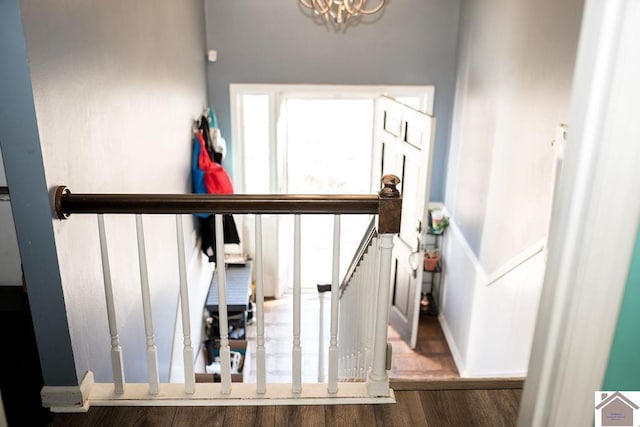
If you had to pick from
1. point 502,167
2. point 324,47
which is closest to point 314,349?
point 502,167

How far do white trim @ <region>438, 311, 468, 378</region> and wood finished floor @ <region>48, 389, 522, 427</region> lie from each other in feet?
8.52

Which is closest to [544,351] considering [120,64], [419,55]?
[120,64]

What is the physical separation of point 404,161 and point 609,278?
3590 millimetres

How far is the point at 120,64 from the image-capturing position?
2.57 m

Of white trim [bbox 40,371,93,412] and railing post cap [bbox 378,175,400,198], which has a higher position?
railing post cap [bbox 378,175,400,198]

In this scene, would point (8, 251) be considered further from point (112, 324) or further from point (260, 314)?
point (260, 314)

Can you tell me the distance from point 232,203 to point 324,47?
3610 millimetres

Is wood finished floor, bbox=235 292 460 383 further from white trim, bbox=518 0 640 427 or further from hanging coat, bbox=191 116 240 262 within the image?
white trim, bbox=518 0 640 427

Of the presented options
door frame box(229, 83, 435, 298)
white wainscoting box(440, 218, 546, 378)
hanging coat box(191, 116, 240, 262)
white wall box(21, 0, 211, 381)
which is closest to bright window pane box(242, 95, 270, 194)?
Answer: door frame box(229, 83, 435, 298)

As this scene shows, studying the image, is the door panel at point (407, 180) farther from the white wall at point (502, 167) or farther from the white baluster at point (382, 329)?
the white baluster at point (382, 329)

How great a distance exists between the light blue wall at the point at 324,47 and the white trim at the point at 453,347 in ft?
6.84

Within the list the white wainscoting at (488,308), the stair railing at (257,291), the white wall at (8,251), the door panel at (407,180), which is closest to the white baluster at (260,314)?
the stair railing at (257,291)

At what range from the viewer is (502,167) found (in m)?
3.94

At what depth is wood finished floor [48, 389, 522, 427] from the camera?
75.5 inches
